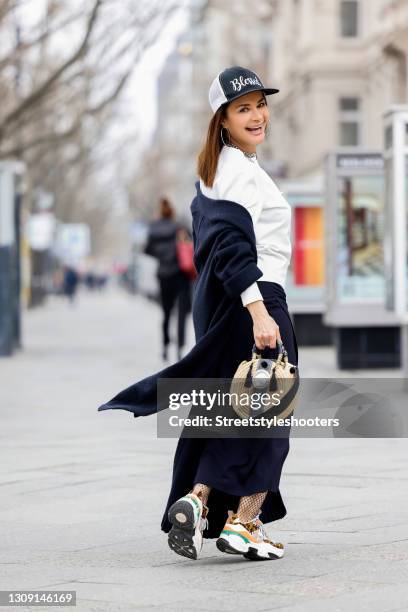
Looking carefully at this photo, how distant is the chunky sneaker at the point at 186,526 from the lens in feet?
18.4

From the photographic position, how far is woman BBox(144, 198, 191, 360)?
57.7 ft

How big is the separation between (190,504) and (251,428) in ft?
1.13

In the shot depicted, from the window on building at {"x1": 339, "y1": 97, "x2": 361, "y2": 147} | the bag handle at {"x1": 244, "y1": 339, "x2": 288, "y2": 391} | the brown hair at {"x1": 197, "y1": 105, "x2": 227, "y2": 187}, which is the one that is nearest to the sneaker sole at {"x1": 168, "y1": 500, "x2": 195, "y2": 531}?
the bag handle at {"x1": 244, "y1": 339, "x2": 288, "y2": 391}

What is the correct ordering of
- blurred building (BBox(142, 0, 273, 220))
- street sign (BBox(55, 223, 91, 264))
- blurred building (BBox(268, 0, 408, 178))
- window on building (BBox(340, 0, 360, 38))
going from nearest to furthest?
blurred building (BBox(268, 0, 408, 178))
window on building (BBox(340, 0, 360, 38))
blurred building (BBox(142, 0, 273, 220))
street sign (BBox(55, 223, 91, 264))

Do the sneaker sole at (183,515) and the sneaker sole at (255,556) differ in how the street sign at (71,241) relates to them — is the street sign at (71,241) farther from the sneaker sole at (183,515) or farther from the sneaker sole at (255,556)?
the sneaker sole at (183,515)

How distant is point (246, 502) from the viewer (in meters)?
5.73

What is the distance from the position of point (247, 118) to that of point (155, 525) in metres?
1.85

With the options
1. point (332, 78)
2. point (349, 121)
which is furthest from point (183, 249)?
point (349, 121)

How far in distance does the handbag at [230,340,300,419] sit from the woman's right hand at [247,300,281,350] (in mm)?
52

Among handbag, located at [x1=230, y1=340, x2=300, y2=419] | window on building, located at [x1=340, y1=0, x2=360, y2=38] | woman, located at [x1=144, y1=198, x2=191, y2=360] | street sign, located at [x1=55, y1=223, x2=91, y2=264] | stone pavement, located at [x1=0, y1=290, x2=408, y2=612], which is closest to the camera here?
stone pavement, located at [x1=0, y1=290, x2=408, y2=612]

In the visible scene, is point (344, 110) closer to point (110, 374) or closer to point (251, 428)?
point (110, 374)

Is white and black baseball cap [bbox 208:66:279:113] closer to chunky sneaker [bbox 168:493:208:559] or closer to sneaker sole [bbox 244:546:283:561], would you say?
chunky sneaker [bbox 168:493:208:559]

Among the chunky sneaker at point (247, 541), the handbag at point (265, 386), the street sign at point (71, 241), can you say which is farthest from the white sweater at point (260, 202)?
the street sign at point (71, 241)

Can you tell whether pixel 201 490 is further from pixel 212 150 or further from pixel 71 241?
pixel 71 241
